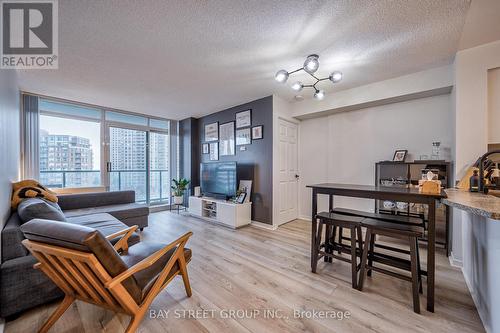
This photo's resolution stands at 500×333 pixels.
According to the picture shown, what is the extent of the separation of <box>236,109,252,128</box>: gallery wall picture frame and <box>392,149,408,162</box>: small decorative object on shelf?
256 cm

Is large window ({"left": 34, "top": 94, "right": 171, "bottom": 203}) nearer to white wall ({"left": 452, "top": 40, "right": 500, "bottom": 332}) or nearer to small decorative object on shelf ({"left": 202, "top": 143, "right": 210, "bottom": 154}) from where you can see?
small decorative object on shelf ({"left": 202, "top": 143, "right": 210, "bottom": 154})

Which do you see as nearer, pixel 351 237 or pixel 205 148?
pixel 351 237

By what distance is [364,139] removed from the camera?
3.59 meters

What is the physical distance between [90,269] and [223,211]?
2818mm

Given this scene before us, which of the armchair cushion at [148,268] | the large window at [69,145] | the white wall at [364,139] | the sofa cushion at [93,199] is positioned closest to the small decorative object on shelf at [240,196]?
the white wall at [364,139]

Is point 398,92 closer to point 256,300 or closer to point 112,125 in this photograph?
point 256,300

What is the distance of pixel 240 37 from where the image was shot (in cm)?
204

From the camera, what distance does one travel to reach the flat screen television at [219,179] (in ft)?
13.4

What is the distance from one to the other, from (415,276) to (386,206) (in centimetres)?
182

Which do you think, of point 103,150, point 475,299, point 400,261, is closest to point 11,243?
point 400,261

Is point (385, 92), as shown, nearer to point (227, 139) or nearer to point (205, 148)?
point (227, 139)

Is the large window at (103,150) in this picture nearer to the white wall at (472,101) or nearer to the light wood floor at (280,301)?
the light wood floor at (280,301)

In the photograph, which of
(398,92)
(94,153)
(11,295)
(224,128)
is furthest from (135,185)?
(398,92)

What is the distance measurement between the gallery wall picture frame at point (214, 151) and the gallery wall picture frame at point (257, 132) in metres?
1.17
